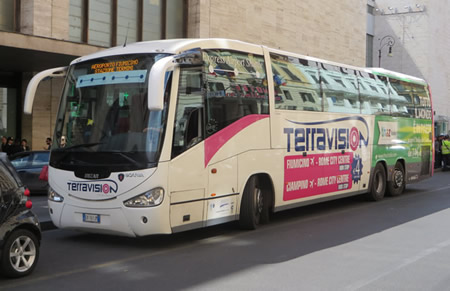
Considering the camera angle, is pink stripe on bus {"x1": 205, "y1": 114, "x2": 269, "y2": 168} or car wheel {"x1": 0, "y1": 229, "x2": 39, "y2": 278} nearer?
car wheel {"x1": 0, "y1": 229, "x2": 39, "y2": 278}

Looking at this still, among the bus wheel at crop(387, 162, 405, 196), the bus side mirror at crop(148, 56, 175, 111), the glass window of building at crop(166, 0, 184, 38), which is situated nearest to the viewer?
the bus side mirror at crop(148, 56, 175, 111)

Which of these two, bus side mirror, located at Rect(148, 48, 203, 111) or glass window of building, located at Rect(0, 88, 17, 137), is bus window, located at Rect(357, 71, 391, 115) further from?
glass window of building, located at Rect(0, 88, 17, 137)

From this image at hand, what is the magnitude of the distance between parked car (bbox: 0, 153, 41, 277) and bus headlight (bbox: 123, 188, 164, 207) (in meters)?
1.59

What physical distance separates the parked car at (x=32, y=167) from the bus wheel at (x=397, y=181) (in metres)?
9.44

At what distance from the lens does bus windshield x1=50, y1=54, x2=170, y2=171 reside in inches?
336

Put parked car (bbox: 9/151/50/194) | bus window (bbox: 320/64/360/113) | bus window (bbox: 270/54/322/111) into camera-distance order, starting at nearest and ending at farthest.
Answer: bus window (bbox: 270/54/322/111)
bus window (bbox: 320/64/360/113)
parked car (bbox: 9/151/50/194)

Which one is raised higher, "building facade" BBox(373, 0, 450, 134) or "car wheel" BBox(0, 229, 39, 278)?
"building facade" BBox(373, 0, 450, 134)

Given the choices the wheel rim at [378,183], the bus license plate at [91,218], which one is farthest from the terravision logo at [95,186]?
the wheel rim at [378,183]

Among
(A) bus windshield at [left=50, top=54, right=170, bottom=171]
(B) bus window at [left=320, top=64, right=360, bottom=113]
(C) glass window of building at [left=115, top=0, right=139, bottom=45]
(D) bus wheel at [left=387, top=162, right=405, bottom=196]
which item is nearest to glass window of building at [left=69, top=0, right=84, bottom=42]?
(C) glass window of building at [left=115, top=0, right=139, bottom=45]

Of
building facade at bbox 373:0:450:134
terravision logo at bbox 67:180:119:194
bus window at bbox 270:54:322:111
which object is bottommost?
terravision logo at bbox 67:180:119:194

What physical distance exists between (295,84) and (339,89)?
205 cm

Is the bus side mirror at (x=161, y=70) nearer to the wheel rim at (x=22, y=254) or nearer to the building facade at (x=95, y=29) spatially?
the wheel rim at (x=22, y=254)

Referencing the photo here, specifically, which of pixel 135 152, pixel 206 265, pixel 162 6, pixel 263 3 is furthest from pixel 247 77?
pixel 263 3

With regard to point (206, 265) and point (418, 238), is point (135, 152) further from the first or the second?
point (418, 238)
